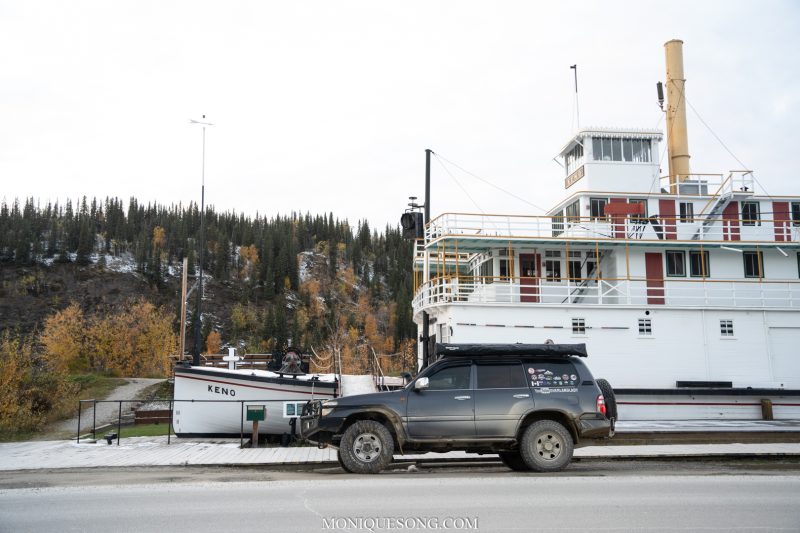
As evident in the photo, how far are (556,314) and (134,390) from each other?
22.3m

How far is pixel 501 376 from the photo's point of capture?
11.2 m

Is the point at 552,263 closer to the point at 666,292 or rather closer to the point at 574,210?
the point at 574,210

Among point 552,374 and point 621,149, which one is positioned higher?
point 621,149

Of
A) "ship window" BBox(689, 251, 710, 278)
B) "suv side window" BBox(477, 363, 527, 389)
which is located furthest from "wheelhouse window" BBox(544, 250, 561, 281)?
"suv side window" BBox(477, 363, 527, 389)

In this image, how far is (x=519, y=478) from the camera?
1023cm

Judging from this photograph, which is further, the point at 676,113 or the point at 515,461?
the point at 676,113

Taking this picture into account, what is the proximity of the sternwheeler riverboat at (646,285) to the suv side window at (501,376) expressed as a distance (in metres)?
8.71

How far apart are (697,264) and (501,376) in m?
16.8

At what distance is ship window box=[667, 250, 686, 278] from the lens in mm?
24500

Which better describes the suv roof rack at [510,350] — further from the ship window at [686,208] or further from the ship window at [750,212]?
the ship window at [750,212]

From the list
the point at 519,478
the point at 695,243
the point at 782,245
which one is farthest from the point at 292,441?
the point at 782,245

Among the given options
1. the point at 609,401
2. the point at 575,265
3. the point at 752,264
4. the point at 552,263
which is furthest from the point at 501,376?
the point at 752,264

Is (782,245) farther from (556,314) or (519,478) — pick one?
(519,478)

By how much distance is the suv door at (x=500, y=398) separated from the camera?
428 inches
